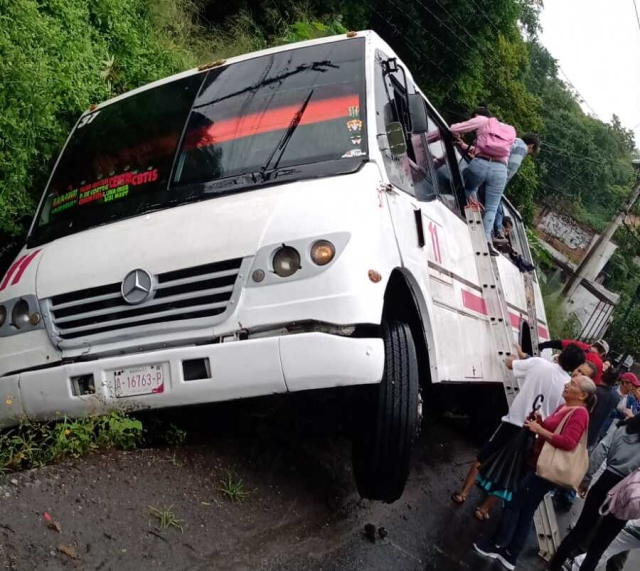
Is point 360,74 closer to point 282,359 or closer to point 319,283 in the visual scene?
point 319,283

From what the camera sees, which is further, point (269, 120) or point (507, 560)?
point (507, 560)

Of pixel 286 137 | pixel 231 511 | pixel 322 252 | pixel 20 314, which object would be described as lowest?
pixel 231 511

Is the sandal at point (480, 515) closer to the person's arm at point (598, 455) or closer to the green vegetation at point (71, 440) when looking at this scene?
the person's arm at point (598, 455)

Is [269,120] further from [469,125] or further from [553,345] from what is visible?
[553,345]

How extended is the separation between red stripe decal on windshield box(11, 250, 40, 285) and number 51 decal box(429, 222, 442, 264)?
8.29ft

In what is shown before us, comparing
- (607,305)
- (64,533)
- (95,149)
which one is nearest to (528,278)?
(95,149)

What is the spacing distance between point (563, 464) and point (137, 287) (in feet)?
10.1

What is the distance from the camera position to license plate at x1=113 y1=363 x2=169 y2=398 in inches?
141

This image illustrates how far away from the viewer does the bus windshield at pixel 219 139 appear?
13.2 feet

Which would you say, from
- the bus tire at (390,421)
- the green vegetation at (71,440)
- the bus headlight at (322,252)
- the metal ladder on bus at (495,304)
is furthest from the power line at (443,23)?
the green vegetation at (71,440)

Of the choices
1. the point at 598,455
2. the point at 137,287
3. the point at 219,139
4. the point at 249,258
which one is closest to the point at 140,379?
the point at 137,287

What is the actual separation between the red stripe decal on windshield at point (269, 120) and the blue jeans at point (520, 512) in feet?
9.71

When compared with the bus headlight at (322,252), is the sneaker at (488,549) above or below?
below

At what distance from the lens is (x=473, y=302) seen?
17.8 ft
